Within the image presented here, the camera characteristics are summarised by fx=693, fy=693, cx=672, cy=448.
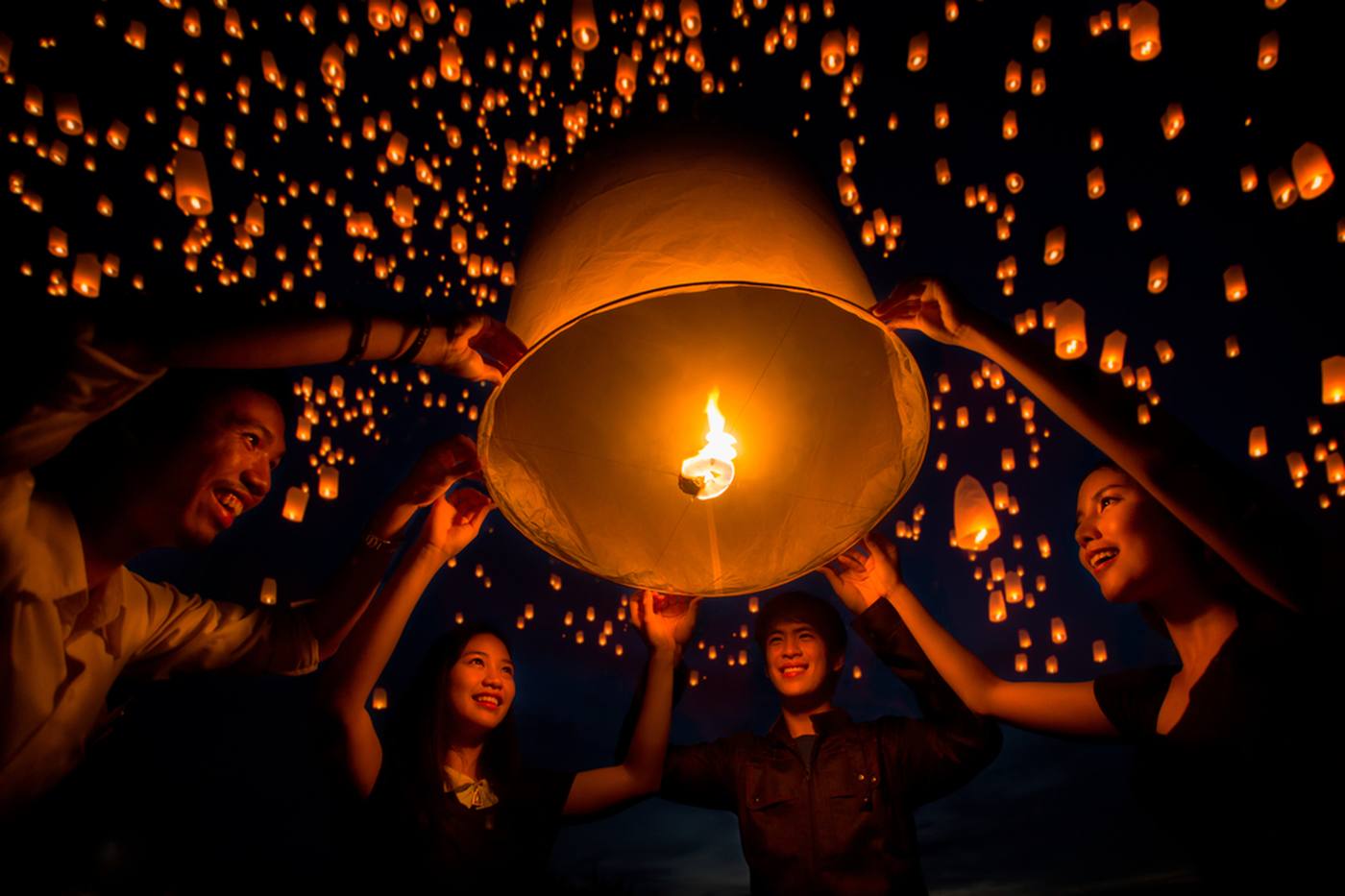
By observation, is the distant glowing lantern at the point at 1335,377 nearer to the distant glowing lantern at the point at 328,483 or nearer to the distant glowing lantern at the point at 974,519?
the distant glowing lantern at the point at 974,519

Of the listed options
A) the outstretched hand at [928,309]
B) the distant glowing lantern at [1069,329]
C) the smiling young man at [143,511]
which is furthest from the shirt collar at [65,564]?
the distant glowing lantern at [1069,329]

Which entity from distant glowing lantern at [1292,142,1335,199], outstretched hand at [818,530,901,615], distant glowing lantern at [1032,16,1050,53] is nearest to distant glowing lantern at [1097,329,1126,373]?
distant glowing lantern at [1292,142,1335,199]

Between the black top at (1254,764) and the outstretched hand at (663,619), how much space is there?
172cm

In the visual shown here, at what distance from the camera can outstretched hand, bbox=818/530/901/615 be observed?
2959mm

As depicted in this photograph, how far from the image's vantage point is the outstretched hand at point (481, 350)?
5.23 ft

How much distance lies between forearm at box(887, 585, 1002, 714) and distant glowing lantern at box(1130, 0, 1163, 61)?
8.40 feet

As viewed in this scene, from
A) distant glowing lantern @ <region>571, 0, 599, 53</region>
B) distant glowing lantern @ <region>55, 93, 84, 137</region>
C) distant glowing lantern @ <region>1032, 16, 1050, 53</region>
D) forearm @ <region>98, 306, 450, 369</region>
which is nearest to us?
forearm @ <region>98, 306, 450, 369</region>

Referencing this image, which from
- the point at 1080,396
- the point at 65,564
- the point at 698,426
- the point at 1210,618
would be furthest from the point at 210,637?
the point at 1210,618

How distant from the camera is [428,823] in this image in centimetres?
270

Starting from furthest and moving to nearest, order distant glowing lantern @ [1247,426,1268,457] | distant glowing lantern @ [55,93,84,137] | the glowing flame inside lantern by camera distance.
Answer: distant glowing lantern @ [1247,426,1268,457], distant glowing lantern @ [55,93,84,137], the glowing flame inside lantern

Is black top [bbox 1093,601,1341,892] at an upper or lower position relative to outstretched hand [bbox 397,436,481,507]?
lower

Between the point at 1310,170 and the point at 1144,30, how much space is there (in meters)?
0.88

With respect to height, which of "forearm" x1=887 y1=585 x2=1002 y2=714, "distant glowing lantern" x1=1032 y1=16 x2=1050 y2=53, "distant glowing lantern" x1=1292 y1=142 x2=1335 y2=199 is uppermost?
"distant glowing lantern" x1=1032 y1=16 x2=1050 y2=53

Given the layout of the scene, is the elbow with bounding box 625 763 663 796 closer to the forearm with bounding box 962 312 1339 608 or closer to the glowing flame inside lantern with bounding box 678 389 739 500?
the glowing flame inside lantern with bounding box 678 389 739 500
